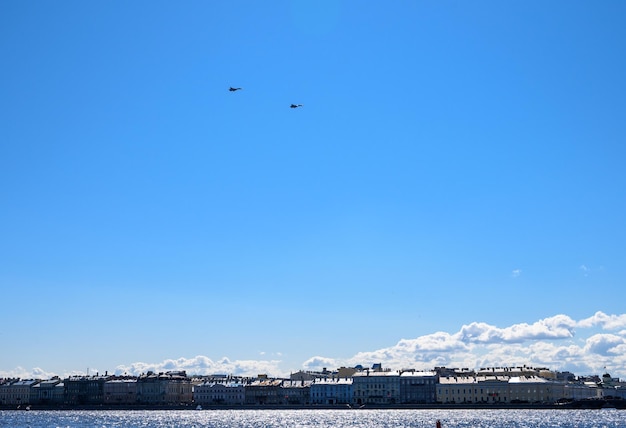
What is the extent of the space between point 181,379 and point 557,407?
75.4 metres

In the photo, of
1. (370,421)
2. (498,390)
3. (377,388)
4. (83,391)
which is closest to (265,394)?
(377,388)

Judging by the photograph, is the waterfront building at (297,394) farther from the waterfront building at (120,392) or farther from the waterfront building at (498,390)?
the waterfront building at (120,392)

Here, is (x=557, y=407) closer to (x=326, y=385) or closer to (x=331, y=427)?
(x=326, y=385)

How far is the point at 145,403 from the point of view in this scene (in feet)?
560

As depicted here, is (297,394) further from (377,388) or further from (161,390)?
(161,390)

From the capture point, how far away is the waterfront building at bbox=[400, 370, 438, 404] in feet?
508

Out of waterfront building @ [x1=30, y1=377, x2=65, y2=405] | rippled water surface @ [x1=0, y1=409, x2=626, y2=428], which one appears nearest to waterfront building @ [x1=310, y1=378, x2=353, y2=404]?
rippled water surface @ [x1=0, y1=409, x2=626, y2=428]

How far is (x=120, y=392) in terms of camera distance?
17412 cm

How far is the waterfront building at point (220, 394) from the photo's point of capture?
16850 cm

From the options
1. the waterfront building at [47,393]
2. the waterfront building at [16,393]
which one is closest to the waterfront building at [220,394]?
the waterfront building at [47,393]

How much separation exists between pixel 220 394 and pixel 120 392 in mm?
20479

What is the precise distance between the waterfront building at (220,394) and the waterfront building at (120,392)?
40.8 ft

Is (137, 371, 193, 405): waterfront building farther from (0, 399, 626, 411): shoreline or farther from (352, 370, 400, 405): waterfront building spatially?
(352, 370, 400, 405): waterfront building

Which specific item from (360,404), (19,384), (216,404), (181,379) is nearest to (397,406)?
(360,404)
